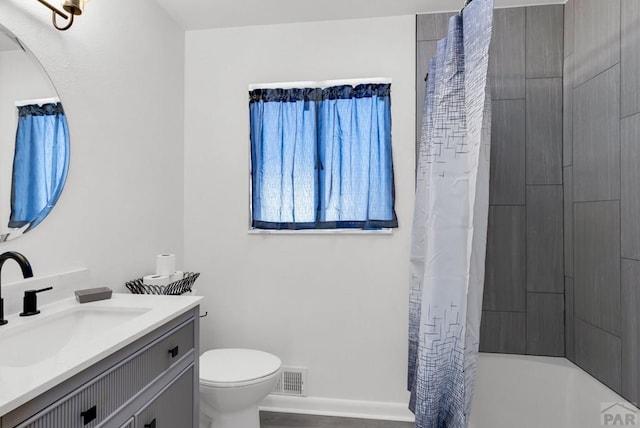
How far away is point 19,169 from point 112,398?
93 centimetres

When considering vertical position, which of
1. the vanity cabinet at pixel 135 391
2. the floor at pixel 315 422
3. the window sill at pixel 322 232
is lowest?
the floor at pixel 315 422

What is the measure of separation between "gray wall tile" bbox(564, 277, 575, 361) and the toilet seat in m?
1.62

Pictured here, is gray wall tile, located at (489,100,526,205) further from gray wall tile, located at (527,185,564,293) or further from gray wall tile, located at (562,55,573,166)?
gray wall tile, located at (562,55,573,166)

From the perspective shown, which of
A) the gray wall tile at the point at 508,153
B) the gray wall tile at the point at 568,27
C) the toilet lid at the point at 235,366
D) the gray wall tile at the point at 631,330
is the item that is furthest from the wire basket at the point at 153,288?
the gray wall tile at the point at 568,27

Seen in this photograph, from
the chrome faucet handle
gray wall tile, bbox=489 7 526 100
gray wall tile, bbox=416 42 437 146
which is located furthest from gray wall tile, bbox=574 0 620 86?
the chrome faucet handle

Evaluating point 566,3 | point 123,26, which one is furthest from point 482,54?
point 123,26

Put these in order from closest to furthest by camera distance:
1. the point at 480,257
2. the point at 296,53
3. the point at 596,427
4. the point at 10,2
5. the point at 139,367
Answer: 1. the point at 139,367
2. the point at 10,2
3. the point at 480,257
4. the point at 596,427
5. the point at 296,53

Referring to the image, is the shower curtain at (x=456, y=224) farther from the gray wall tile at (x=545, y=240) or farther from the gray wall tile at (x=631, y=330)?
the gray wall tile at (x=545, y=240)

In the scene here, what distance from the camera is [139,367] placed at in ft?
4.16

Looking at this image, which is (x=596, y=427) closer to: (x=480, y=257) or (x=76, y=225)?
(x=480, y=257)

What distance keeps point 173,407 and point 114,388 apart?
396 millimetres

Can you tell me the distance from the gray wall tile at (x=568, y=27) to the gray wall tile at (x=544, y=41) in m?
0.02

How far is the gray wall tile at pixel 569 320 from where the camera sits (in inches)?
87.7

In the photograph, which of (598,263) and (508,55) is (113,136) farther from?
(598,263)
